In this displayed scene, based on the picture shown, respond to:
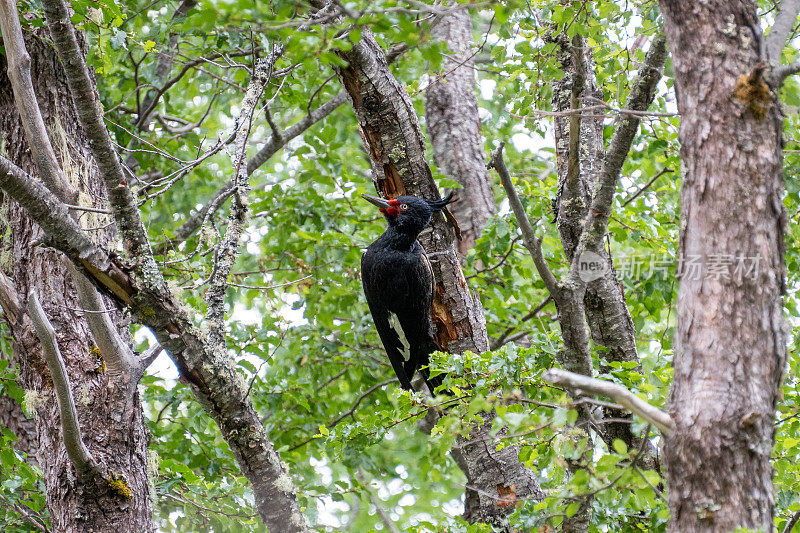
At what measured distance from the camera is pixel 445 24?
6.89 meters

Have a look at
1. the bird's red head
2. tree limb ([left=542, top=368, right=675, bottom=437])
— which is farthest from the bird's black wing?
tree limb ([left=542, top=368, right=675, bottom=437])

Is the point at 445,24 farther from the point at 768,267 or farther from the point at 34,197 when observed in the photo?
the point at 768,267

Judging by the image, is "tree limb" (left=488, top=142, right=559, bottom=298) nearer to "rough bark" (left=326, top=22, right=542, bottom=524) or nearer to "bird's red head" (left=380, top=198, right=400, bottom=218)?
"rough bark" (left=326, top=22, right=542, bottom=524)

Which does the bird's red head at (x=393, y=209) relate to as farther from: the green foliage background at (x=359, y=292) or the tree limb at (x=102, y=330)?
the tree limb at (x=102, y=330)

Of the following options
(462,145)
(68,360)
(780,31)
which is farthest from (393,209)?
(462,145)

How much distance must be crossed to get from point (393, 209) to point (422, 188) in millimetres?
321

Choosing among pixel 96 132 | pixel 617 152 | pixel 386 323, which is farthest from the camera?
pixel 386 323

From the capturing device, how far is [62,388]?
2.97 meters

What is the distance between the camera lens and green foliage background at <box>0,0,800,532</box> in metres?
2.62

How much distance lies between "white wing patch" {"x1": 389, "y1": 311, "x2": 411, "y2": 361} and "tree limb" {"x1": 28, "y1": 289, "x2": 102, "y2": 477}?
171 cm

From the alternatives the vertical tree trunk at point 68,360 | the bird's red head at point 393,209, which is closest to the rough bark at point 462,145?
the bird's red head at point 393,209

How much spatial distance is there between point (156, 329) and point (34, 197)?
0.63 metres

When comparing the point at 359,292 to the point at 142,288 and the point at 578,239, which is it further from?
the point at 142,288

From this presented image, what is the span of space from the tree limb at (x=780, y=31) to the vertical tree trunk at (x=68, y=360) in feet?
7.95
